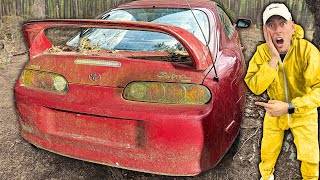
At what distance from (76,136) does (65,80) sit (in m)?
0.42

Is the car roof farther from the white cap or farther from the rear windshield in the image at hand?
the white cap

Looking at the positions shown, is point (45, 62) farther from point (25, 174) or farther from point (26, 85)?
point (25, 174)

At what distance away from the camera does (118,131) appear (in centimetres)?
234

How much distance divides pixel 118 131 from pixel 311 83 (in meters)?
1.25

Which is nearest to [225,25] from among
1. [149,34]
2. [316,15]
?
[316,15]

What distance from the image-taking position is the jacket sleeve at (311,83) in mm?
2035

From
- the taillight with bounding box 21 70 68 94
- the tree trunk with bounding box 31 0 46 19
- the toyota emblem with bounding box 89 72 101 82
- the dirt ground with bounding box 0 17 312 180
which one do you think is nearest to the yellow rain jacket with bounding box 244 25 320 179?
the dirt ground with bounding box 0 17 312 180

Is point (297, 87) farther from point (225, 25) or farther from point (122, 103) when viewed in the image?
point (225, 25)

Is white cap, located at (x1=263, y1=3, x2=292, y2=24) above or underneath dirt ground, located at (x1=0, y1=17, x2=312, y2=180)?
above

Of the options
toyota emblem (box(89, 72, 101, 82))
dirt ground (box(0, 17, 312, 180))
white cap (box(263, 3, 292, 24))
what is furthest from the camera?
dirt ground (box(0, 17, 312, 180))

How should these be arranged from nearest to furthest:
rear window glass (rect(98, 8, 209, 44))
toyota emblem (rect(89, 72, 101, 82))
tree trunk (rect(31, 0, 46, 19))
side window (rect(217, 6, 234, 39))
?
A: toyota emblem (rect(89, 72, 101, 82))
rear window glass (rect(98, 8, 209, 44))
side window (rect(217, 6, 234, 39))
tree trunk (rect(31, 0, 46, 19))

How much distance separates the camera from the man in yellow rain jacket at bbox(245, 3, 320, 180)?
204 cm

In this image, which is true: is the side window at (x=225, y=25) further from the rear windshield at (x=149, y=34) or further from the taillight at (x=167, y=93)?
the taillight at (x=167, y=93)

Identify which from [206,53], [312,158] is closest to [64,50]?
[206,53]
